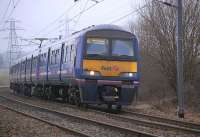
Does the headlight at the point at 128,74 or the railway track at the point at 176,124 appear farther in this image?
the headlight at the point at 128,74

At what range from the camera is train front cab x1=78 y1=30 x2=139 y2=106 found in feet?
58.7

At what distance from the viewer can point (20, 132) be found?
11859mm

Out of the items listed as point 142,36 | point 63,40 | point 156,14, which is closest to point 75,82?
point 63,40

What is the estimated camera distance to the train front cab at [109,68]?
1791 cm

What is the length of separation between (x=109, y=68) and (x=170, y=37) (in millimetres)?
7242

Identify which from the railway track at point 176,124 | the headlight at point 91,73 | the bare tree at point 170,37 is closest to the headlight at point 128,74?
the headlight at point 91,73

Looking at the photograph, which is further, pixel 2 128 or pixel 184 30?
pixel 184 30

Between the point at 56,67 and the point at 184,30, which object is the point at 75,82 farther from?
the point at 184,30

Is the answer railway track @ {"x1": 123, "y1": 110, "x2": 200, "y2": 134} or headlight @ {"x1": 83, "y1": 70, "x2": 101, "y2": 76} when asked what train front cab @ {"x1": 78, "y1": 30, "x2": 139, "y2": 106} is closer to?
headlight @ {"x1": 83, "y1": 70, "x2": 101, "y2": 76}

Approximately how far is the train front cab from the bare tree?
569cm

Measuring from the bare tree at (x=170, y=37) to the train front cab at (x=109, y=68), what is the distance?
569cm

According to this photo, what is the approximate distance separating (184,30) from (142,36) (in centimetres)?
537

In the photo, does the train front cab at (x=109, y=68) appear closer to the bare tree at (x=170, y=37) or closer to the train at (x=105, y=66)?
the train at (x=105, y=66)

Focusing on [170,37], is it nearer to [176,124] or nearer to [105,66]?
[105,66]
